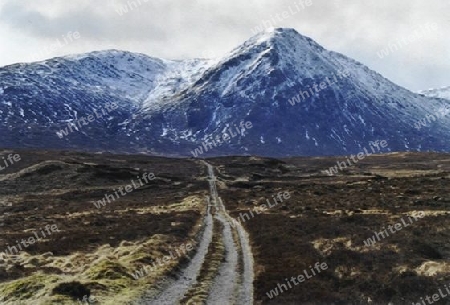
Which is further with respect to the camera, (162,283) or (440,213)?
(440,213)

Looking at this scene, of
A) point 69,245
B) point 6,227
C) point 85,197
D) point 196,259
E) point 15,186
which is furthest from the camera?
point 15,186

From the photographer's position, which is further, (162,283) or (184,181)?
(184,181)

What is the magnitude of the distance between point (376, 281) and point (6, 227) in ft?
153

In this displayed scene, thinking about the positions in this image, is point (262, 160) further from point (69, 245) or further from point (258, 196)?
point (69, 245)

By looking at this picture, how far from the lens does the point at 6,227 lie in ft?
193

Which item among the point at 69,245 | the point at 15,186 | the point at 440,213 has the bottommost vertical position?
the point at 440,213

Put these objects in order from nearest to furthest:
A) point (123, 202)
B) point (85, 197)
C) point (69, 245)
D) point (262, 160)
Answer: point (69, 245)
point (123, 202)
point (85, 197)
point (262, 160)

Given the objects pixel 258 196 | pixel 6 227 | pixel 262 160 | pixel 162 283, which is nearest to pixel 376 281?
pixel 162 283

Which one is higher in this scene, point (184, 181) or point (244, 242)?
point (184, 181)

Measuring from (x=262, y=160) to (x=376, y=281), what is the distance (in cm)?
14866

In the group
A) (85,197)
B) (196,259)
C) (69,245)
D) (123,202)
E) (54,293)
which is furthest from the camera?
(85,197)

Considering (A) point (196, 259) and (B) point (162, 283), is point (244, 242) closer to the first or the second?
(A) point (196, 259)

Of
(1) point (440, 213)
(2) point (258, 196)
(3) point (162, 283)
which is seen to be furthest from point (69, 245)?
(2) point (258, 196)

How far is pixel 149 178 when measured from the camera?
123m
